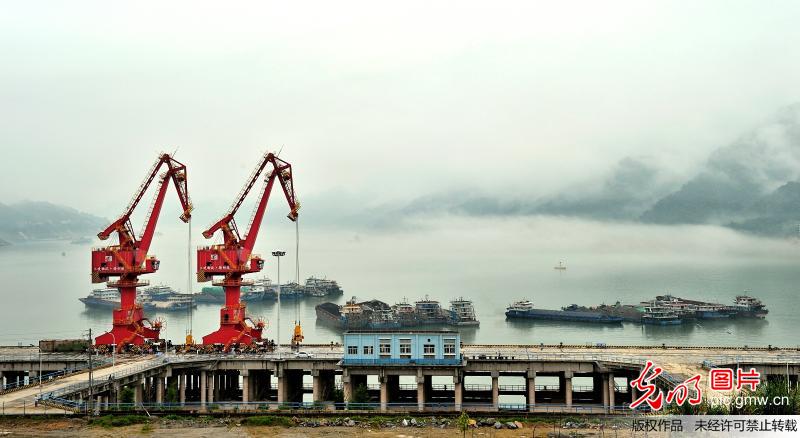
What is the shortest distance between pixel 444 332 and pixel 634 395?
55.8 ft

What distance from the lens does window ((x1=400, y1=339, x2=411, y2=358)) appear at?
2506 inches

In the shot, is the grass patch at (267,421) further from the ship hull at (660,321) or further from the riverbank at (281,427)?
the ship hull at (660,321)

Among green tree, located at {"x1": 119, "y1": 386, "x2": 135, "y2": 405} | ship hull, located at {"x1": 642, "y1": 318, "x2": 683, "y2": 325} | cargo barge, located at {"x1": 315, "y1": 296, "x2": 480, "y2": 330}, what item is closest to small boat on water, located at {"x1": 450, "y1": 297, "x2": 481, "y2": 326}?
cargo barge, located at {"x1": 315, "y1": 296, "x2": 480, "y2": 330}

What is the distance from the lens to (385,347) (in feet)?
210

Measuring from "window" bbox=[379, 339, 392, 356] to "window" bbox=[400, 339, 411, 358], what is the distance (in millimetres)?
1004

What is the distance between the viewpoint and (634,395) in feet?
200

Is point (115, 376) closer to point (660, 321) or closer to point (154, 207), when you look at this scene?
point (154, 207)

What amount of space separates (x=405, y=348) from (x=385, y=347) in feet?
5.91

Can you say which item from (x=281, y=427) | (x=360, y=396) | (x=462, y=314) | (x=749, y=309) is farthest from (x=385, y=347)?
(x=749, y=309)

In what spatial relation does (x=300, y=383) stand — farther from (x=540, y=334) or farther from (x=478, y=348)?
(x=540, y=334)

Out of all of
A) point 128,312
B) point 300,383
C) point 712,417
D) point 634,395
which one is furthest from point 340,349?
point 712,417

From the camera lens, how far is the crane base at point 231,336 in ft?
243

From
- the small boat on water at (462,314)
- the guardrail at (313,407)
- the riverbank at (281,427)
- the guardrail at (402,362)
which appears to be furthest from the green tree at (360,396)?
the small boat on water at (462,314)

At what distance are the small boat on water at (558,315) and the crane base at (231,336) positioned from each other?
86.1 m
